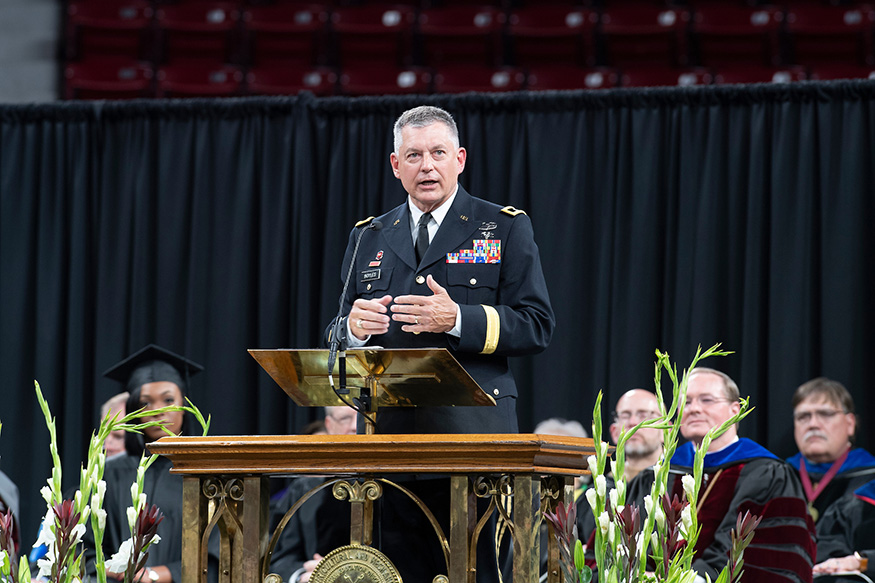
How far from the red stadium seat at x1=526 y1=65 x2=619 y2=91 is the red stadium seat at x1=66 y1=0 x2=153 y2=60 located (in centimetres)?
288

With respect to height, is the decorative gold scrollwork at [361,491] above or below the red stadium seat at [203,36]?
below

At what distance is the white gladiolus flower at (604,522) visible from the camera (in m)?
2.13

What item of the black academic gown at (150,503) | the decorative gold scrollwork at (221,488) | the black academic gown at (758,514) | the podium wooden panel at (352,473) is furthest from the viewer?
the black academic gown at (150,503)

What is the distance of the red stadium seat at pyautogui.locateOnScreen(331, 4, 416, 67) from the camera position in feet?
28.9

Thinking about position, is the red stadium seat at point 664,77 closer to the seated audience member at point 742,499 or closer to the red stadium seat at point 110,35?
the red stadium seat at point 110,35

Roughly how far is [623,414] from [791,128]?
1.97 metres

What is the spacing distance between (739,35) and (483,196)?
290 cm

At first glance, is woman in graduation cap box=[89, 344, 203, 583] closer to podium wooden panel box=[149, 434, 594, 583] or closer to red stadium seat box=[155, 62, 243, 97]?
podium wooden panel box=[149, 434, 594, 583]

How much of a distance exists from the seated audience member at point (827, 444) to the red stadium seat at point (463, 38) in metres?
3.97

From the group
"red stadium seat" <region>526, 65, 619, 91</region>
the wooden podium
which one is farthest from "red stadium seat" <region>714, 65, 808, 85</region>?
the wooden podium

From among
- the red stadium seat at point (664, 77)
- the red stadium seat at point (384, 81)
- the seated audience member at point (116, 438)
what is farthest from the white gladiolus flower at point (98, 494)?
the red stadium seat at point (664, 77)

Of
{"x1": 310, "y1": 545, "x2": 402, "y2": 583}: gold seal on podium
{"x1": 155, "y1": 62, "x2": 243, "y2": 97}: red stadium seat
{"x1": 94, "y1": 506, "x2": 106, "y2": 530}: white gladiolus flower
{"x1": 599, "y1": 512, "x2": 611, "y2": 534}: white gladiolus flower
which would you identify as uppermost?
{"x1": 155, "y1": 62, "x2": 243, "y2": 97}: red stadium seat

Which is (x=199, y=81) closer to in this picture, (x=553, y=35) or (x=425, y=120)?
(x=553, y=35)

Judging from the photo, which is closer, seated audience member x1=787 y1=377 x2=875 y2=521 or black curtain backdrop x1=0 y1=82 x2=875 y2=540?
seated audience member x1=787 y1=377 x2=875 y2=521
